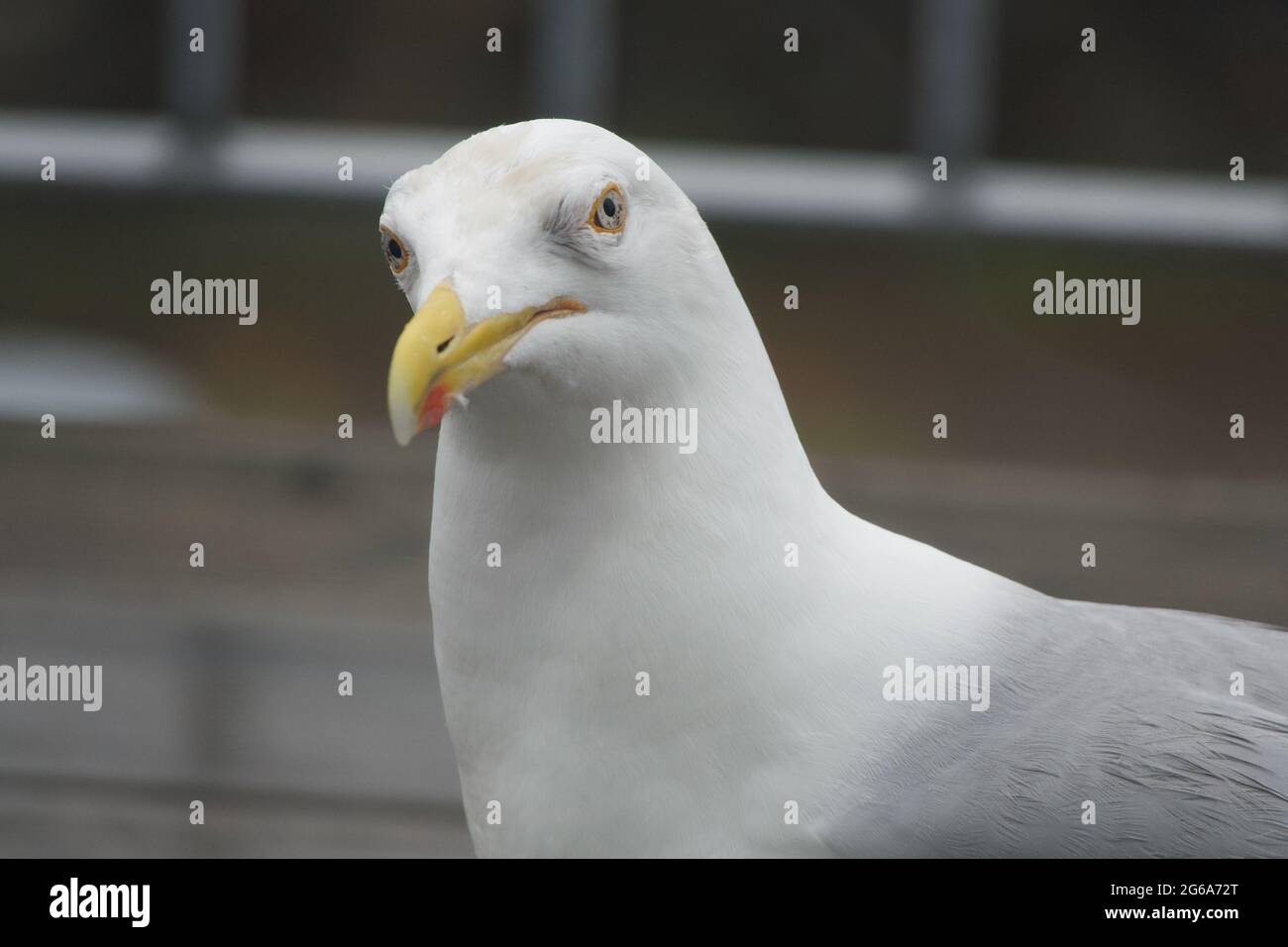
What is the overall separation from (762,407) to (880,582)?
0.14 meters

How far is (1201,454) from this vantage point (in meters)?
2.97

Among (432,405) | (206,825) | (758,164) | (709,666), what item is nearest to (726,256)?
(758,164)

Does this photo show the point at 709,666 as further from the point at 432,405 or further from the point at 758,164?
the point at 758,164

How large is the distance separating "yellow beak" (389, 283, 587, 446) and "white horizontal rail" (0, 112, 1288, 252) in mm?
1890

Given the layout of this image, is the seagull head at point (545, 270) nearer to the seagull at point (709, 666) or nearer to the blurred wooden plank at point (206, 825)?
the seagull at point (709, 666)

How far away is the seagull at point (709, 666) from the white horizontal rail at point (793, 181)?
1795 mm

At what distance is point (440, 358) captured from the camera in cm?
76

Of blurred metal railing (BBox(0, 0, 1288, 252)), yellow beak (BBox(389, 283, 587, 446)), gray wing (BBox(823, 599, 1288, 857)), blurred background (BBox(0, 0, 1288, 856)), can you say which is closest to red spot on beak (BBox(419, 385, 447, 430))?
yellow beak (BBox(389, 283, 587, 446))

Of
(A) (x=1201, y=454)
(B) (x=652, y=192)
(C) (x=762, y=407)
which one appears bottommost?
(C) (x=762, y=407)

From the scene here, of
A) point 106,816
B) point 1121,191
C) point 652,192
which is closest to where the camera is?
point 652,192

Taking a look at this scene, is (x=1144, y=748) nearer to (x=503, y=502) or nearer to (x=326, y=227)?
(x=503, y=502)

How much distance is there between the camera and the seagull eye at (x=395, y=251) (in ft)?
2.74

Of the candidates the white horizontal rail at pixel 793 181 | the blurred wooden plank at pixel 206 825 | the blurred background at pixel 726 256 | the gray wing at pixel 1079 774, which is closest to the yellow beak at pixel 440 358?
the gray wing at pixel 1079 774

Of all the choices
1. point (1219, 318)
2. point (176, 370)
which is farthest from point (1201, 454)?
point (176, 370)
